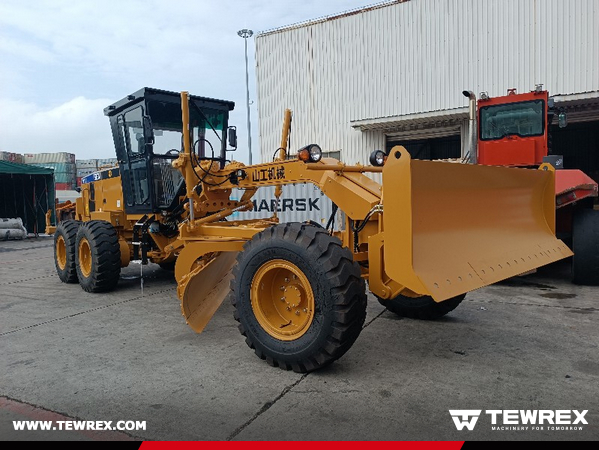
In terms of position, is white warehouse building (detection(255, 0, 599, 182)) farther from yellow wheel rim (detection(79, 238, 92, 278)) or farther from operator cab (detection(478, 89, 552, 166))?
yellow wheel rim (detection(79, 238, 92, 278))

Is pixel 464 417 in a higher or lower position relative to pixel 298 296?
lower

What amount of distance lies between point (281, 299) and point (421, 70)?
13.7 meters

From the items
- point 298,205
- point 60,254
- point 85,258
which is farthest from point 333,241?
point 298,205

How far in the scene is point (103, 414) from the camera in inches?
118

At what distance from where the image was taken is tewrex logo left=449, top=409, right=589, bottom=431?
→ 2.71m

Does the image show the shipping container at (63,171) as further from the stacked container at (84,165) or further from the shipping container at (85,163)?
the shipping container at (85,163)

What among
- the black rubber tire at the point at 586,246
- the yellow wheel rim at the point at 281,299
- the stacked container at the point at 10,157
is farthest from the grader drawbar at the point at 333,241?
the stacked container at the point at 10,157

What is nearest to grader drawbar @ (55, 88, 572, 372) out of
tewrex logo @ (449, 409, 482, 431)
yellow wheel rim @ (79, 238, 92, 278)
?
yellow wheel rim @ (79, 238, 92, 278)

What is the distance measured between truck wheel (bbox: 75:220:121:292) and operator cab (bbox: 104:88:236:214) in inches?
23.7

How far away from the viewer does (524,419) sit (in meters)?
2.79

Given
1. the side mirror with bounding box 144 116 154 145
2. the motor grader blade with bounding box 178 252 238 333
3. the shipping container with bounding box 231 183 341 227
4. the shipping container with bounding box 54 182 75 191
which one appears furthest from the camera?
the shipping container with bounding box 54 182 75 191

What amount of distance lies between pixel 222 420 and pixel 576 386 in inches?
96.9

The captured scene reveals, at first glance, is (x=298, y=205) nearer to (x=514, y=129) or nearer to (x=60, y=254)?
(x=514, y=129)

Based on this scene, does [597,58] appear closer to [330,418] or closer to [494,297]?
[494,297]
